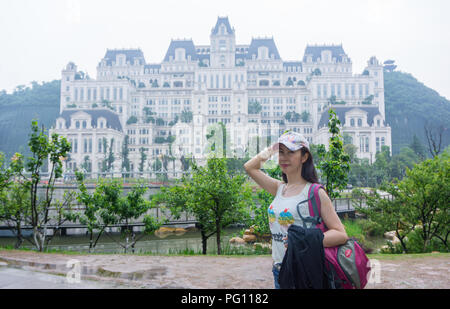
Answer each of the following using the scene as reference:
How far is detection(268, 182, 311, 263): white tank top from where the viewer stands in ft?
6.95

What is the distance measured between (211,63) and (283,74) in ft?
75.8

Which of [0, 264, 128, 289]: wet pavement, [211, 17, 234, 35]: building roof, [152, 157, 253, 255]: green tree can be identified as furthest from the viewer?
[211, 17, 234, 35]: building roof

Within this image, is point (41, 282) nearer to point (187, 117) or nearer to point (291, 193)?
point (291, 193)

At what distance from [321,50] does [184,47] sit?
147 feet

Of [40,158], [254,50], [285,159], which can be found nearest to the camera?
[285,159]

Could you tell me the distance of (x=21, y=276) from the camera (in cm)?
452

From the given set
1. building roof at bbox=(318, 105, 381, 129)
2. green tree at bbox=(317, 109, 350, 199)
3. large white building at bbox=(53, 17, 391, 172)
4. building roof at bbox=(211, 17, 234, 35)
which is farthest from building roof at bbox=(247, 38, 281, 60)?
green tree at bbox=(317, 109, 350, 199)

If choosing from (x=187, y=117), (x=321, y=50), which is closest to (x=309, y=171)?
(x=187, y=117)

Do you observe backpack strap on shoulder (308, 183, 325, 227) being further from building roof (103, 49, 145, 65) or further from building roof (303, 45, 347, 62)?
building roof (103, 49, 145, 65)

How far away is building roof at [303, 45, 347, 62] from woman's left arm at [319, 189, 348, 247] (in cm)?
10671

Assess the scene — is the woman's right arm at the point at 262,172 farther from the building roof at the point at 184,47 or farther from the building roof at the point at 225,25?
the building roof at the point at 184,47

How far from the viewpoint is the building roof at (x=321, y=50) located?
9950 centimetres

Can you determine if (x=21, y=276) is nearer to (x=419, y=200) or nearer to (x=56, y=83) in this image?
(x=419, y=200)
